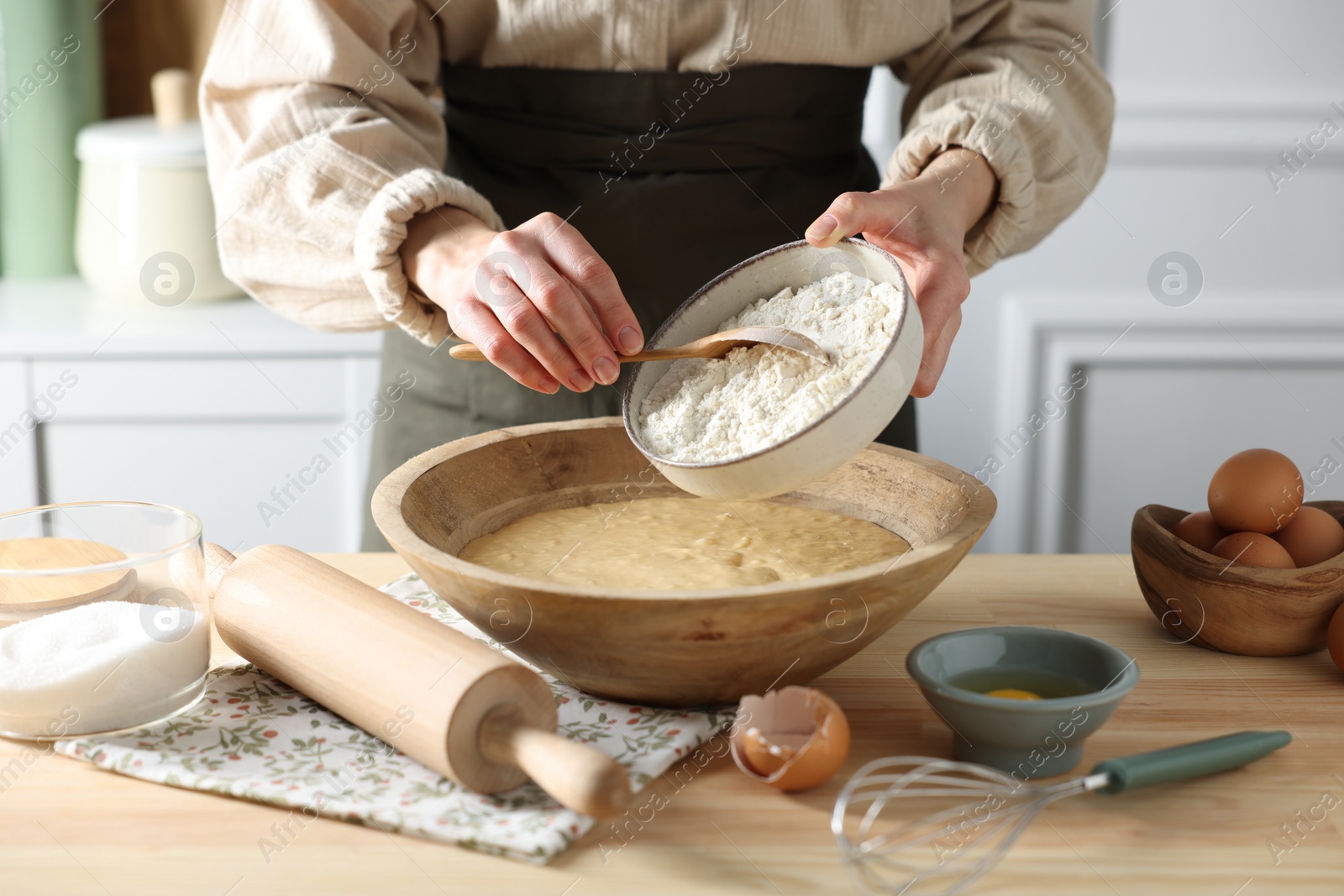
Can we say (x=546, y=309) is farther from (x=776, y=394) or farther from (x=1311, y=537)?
(x=1311, y=537)

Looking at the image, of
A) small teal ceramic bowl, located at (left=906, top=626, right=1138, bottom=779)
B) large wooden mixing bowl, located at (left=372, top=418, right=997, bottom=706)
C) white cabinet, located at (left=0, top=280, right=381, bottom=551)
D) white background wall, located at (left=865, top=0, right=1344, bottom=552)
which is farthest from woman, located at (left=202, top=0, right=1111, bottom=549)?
white background wall, located at (left=865, top=0, right=1344, bottom=552)

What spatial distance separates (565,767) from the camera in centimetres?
65

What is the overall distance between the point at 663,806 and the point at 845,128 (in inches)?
36.6

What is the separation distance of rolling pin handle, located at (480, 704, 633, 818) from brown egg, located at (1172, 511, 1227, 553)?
550 mm

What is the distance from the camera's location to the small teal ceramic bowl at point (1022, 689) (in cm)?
72

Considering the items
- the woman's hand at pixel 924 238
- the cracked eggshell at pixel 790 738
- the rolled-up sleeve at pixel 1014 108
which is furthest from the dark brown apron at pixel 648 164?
the cracked eggshell at pixel 790 738

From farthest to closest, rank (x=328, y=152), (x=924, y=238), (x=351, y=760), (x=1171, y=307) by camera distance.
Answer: (x=1171, y=307) → (x=328, y=152) → (x=924, y=238) → (x=351, y=760)

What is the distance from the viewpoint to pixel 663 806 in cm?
73

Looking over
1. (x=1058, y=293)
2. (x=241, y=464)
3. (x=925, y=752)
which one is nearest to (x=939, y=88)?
(x=925, y=752)

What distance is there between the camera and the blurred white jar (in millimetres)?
2027

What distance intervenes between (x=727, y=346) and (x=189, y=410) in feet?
4.63

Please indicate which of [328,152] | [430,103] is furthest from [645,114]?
[328,152]

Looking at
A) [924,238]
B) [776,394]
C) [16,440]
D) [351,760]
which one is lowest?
[16,440]

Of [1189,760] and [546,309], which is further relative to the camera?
[546,309]
